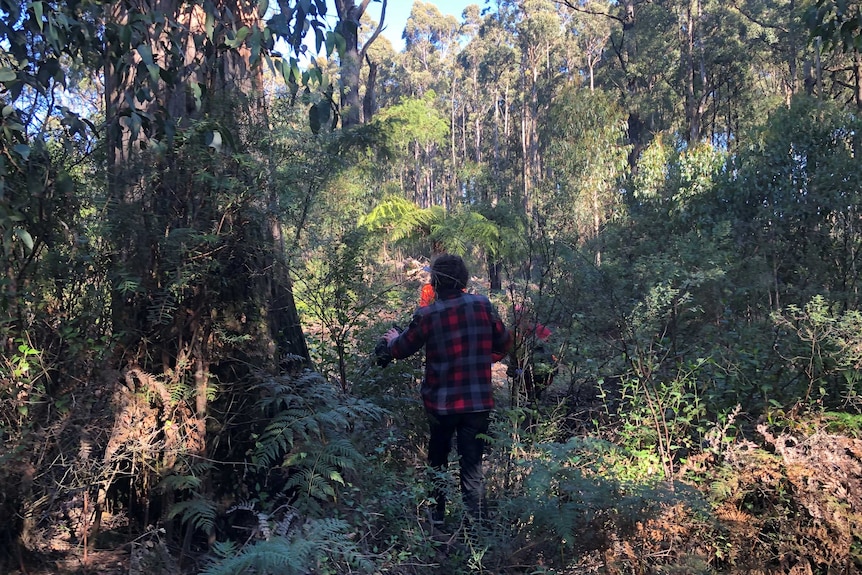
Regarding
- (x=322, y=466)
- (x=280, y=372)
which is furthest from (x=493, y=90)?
(x=322, y=466)

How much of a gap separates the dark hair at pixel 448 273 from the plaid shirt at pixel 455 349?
0.09 m

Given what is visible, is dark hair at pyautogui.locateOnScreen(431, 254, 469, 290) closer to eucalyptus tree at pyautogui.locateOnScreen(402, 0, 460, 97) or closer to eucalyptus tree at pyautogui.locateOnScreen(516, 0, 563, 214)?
eucalyptus tree at pyautogui.locateOnScreen(516, 0, 563, 214)

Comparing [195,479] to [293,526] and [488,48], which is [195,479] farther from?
[488,48]

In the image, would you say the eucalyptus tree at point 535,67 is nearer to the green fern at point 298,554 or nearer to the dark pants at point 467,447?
the dark pants at point 467,447

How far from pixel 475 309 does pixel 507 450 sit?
1018 millimetres

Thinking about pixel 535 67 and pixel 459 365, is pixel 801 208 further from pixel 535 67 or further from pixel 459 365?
pixel 535 67

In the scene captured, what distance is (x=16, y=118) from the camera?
222 centimetres

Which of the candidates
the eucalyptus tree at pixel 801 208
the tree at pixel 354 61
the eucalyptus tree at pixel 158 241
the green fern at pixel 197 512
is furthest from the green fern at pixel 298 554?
the tree at pixel 354 61

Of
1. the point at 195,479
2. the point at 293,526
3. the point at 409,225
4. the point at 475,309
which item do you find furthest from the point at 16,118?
the point at 409,225

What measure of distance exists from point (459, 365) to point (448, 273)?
22.0 inches

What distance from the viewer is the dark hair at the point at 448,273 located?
12.2ft

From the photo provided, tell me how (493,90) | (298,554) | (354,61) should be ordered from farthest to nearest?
(493,90), (354,61), (298,554)

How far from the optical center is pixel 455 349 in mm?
3627

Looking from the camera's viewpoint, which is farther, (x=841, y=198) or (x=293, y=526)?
(x=841, y=198)
